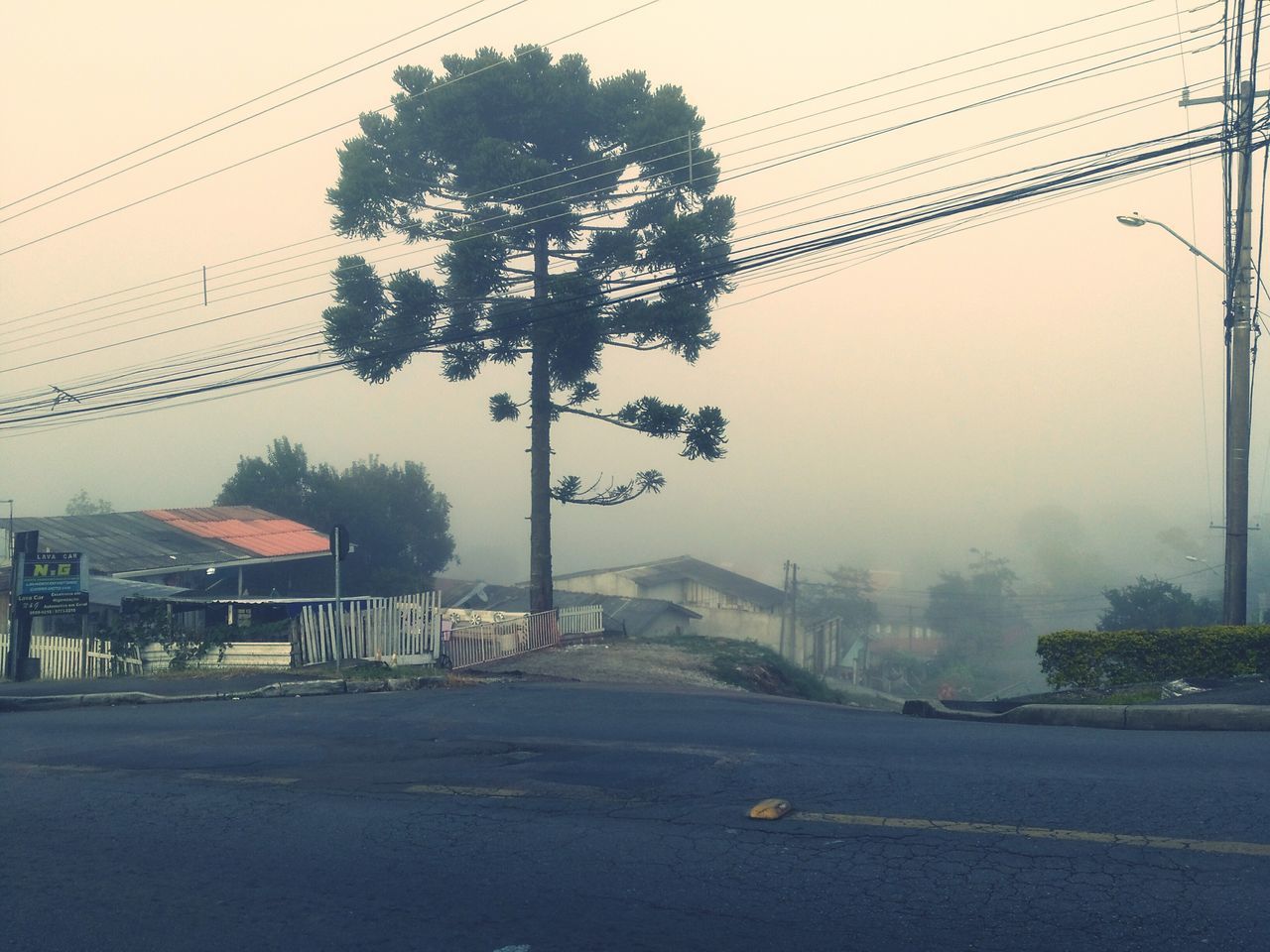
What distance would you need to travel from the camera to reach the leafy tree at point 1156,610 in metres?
36.8

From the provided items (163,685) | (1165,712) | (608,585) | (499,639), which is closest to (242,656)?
(163,685)

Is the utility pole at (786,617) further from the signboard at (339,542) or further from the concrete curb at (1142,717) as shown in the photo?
the concrete curb at (1142,717)

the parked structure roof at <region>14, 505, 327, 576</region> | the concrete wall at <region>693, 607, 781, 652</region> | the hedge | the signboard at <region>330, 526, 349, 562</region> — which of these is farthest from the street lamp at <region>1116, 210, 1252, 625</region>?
the concrete wall at <region>693, 607, 781, 652</region>

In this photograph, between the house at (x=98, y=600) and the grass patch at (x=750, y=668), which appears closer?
the grass patch at (x=750, y=668)

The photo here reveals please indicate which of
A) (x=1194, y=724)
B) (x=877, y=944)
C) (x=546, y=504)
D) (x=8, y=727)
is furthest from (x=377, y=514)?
(x=877, y=944)

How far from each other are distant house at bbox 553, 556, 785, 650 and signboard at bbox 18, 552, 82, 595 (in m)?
31.9

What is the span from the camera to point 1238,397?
55.2 feet

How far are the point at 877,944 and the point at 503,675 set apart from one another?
14655 millimetres

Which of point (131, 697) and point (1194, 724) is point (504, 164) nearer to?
point (131, 697)

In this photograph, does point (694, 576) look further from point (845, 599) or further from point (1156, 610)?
point (1156, 610)

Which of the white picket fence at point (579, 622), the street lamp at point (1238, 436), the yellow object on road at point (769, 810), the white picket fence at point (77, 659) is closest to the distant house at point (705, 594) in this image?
the white picket fence at point (579, 622)

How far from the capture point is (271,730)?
1139 centimetres

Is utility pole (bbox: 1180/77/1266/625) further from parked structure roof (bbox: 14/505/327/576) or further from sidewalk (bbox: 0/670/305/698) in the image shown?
parked structure roof (bbox: 14/505/327/576)

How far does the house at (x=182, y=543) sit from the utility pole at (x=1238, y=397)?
82.8ft
